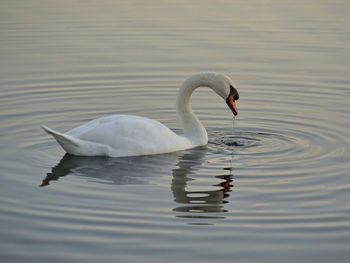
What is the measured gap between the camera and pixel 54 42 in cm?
1925

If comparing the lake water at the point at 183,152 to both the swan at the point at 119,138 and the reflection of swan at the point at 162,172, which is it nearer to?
the reflection of swan at the point at 162,172

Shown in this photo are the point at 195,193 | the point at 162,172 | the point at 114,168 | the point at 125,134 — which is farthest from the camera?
the point at 125,134

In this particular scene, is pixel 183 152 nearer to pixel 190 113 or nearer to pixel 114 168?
pixel 190 113

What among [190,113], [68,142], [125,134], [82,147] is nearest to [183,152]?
[190,113]

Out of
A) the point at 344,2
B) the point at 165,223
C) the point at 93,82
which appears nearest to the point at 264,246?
the point at 165,223

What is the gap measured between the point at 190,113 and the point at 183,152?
2.74 feet

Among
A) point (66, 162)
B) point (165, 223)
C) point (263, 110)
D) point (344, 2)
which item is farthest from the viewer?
point (344, 2)

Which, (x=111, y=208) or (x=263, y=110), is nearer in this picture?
(x=111, y=208)

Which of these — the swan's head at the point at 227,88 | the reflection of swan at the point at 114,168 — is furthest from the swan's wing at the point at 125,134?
the swan's head at the point at 227,88

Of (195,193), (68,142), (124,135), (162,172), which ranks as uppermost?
(124,135)

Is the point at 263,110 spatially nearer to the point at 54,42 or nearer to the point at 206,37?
the point at 206,37

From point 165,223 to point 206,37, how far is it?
39.0ft

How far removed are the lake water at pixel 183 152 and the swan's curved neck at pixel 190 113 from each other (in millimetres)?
259

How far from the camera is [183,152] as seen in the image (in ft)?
37.0
